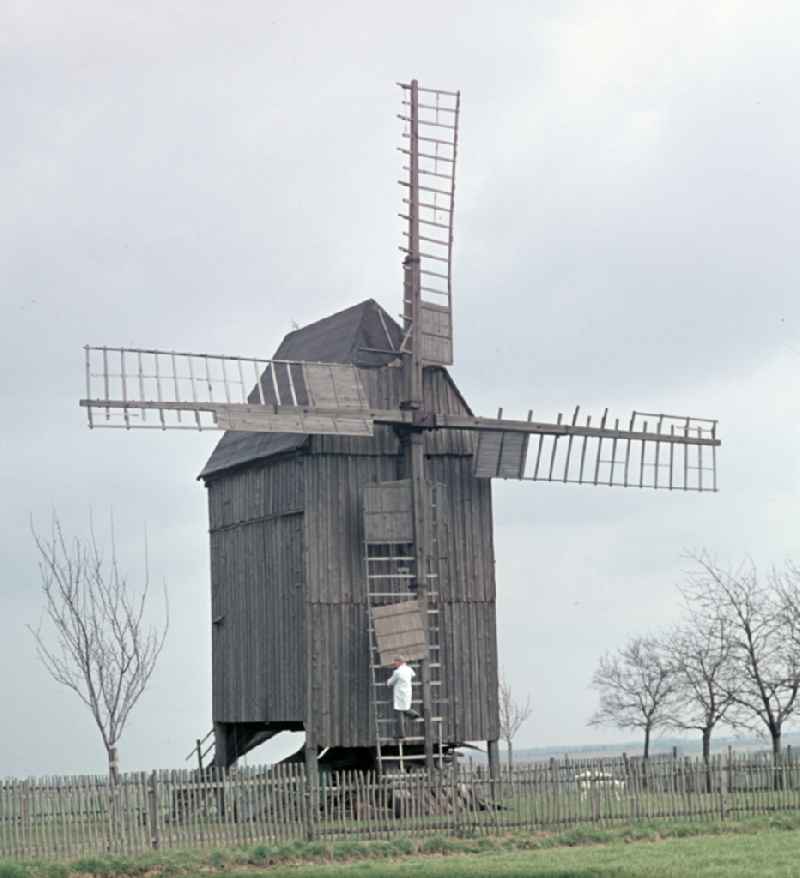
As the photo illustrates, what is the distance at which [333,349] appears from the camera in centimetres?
3300

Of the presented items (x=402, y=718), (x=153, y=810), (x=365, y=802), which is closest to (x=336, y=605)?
(x=402, y=718)

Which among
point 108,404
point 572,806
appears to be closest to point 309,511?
point 108,404

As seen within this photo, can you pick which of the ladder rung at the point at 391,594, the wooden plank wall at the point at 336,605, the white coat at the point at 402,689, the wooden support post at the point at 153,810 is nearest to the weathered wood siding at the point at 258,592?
the wooden plank wall at the point at 336,605

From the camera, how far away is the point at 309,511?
102 feet

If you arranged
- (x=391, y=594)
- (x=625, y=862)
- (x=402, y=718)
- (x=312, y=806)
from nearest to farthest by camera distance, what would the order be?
(x=625, y=862) → (x=312, y=806) → (x=402, y=718) → (x=391, y=594)

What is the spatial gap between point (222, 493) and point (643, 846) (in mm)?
13587

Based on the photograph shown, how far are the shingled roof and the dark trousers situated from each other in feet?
17.0

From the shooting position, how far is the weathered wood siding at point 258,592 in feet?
103

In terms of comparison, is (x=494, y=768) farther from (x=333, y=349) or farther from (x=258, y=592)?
(x=333, y=349)

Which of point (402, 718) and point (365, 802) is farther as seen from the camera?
point (402, 718)

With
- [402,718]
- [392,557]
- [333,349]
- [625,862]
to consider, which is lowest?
[625,862]

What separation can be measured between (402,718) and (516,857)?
750cm

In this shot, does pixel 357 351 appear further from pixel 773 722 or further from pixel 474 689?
pixel 773 722

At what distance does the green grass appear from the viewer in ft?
67.3
